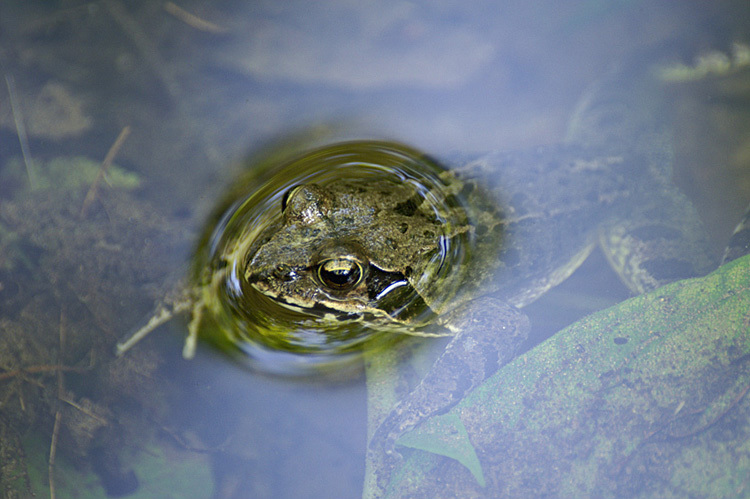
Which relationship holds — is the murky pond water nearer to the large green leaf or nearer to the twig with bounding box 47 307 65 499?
the twig with bounding box 47 307 65 499

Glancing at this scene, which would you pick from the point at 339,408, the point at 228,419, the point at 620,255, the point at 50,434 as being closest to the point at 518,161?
the point at 620,255

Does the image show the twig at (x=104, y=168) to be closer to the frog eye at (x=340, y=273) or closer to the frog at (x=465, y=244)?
the frog at (x=465, y=244)

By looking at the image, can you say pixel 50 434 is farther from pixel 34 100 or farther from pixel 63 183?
pixel 34 100

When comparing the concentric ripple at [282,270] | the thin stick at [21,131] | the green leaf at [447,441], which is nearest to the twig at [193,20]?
the thin stick at [21,131]

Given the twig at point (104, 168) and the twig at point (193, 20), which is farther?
the twig at point (193, 20)

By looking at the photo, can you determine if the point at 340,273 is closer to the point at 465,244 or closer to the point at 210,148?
the point at 465,244
